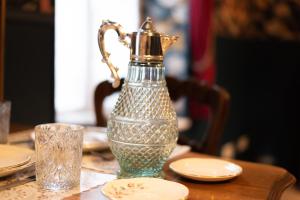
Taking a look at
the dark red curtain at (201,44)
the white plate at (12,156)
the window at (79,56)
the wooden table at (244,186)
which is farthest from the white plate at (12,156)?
the dark red curtain at (201,44)

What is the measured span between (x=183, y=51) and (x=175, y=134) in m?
2.20

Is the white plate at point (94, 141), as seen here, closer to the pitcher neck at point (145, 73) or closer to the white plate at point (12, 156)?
the white plate at point (12, 156)

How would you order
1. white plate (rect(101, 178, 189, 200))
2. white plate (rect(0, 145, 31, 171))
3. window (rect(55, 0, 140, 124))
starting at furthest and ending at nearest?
window (rect(55, 0, 140, 124)), white plate (rect(0, 145, 31, 171)), white plate (rect(101, 178, 189, 200))

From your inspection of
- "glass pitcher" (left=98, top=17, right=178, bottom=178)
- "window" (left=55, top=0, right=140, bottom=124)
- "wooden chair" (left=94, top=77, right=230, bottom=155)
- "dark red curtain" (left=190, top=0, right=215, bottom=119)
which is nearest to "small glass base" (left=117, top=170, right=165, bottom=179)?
"glass pitcher" (left=98, top=17, right=178, bottom=178)

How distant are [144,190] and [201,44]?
2.30 m

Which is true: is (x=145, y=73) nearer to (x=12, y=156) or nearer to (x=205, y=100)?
(x=12, y=156)

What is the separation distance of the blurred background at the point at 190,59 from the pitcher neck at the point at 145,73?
0.63 meters

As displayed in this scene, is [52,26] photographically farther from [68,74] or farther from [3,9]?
[68,74]

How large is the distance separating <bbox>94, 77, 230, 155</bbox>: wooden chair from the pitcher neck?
59 cm

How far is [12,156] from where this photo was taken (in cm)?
96

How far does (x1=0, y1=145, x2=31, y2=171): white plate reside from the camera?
2.95 feet

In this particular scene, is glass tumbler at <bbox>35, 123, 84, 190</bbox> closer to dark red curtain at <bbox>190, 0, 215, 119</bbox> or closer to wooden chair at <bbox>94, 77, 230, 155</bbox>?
wooden chair at <bbox>94, 77, 230, 155</bbox>

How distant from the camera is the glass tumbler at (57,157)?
85 cm

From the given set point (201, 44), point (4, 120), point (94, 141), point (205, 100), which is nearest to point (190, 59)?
point (201, 44)
